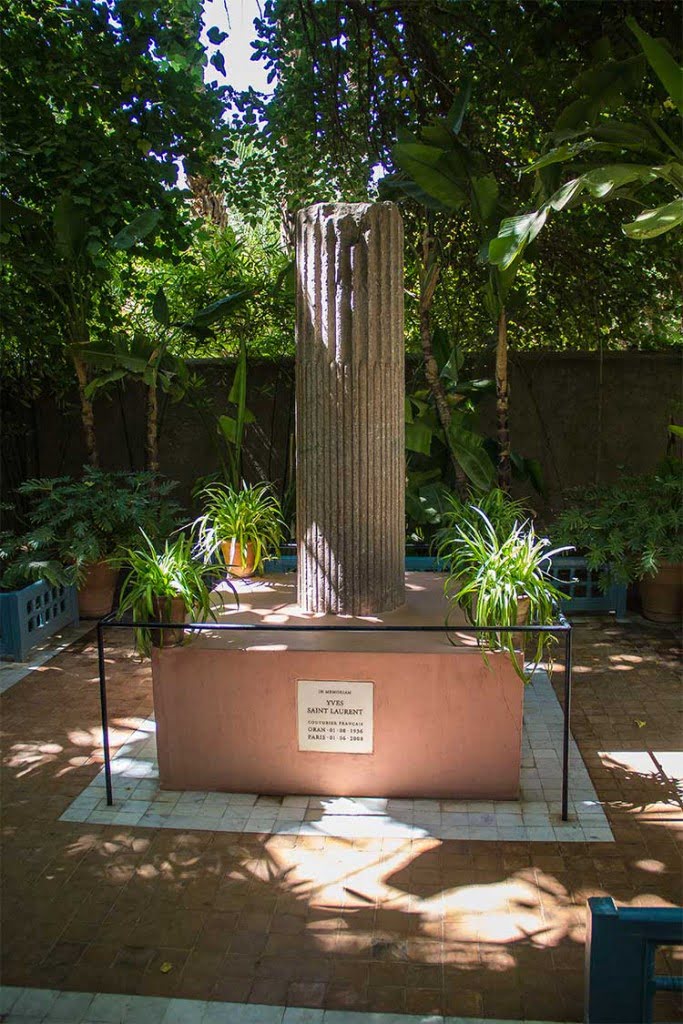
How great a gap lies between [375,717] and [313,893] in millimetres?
880

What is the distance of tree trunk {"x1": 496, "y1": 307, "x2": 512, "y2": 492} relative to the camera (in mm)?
6750

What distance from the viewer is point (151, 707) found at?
5199mm

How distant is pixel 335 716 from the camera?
4.02 meters

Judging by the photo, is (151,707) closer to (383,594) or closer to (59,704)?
(59,704)

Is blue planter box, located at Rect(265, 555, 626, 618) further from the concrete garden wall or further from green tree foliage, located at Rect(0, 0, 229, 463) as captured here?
green tree foliage, located at Rect(0, 0, 229, 463)

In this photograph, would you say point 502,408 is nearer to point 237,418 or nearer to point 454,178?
point 454,178

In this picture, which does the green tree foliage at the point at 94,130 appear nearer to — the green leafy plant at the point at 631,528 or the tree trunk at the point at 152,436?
the tree trunk at the point at 152,436

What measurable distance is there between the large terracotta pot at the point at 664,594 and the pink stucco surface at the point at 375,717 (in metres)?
3.16

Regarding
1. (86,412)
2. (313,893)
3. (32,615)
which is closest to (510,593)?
(313,893)

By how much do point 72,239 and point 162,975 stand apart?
567 cm

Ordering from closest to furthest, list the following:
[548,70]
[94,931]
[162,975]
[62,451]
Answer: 1. [162,975]
2. [94,931]
3. [548,70]
4. [62,451]

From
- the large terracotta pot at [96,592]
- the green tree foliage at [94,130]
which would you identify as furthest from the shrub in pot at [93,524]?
the green tree foliage at [94,130]

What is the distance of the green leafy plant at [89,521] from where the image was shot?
6523 millimetres

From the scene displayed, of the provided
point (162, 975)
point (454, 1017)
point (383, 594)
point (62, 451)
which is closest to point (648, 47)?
point (383, 594)
